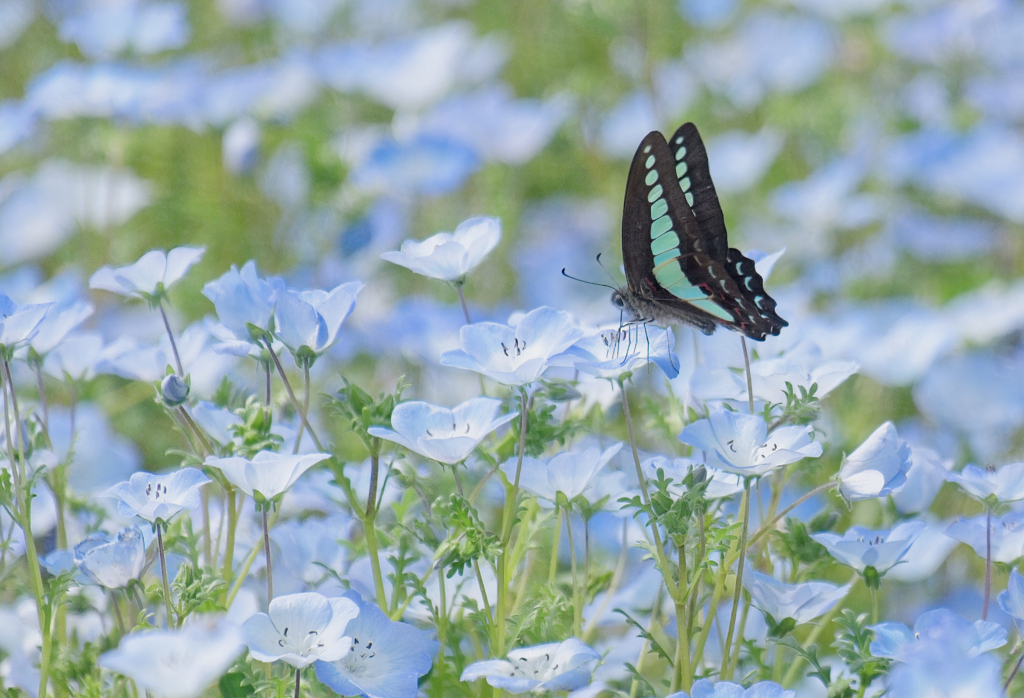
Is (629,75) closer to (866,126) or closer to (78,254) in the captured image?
(866,126)

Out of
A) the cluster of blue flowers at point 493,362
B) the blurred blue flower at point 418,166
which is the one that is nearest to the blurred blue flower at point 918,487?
the cluster of blue flowers at point 493,362

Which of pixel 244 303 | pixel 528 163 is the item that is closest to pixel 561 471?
pixel 244 303

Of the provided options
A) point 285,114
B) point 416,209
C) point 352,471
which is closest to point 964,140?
point 416,209

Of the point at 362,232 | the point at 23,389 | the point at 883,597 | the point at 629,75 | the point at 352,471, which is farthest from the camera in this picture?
the point at 629,75

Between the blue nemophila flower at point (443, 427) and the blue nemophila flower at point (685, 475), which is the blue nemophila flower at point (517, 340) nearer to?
the blue nemophila flower at point (443, 427)

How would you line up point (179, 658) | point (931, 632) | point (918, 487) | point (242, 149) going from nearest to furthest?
1. point (179, 658)
2. point (931, 632)
3. point (918, 487)
4. point (242, 149)

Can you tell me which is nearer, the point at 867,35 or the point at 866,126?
the point at 866,126

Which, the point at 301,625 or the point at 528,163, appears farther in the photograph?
the point at 528,163

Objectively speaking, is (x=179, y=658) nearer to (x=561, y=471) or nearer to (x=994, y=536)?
(x=561, y=471)
